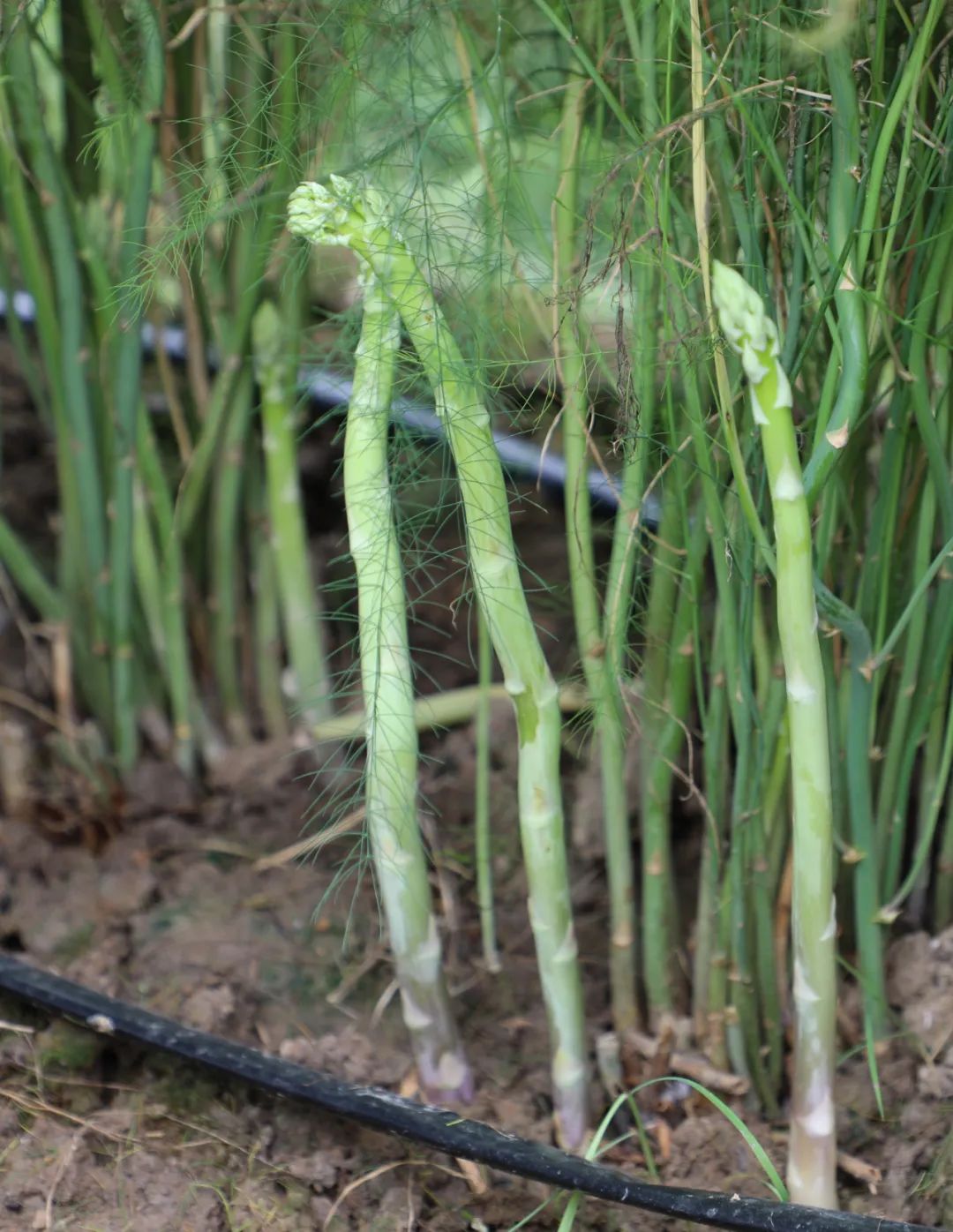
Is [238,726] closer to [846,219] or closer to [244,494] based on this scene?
[244,494]

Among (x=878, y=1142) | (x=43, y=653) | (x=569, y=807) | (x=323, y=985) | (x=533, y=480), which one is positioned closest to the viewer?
(x=878, y=1142)

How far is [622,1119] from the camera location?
79cm

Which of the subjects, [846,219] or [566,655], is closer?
[846,219]

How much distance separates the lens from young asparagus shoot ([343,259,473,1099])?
643 millimetres

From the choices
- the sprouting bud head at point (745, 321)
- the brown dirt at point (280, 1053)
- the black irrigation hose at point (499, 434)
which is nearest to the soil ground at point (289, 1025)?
the brown dirt at point (280, 1053)

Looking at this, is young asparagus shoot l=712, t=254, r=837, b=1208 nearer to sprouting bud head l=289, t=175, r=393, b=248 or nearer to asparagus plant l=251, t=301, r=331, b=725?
sprouting bud head l=289, t=175, r=393, b=248

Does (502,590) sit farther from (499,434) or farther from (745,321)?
(499,434)

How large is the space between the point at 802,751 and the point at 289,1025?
0.43 m

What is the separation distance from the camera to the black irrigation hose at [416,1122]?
62 centimetres

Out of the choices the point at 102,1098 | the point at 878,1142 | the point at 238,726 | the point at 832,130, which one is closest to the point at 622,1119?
the point at 878,1142

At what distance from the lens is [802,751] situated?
1.95 ft

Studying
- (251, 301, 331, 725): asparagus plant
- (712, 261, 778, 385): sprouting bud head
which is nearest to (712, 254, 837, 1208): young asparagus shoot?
(712, 261, 778, 385): sprouting bud head

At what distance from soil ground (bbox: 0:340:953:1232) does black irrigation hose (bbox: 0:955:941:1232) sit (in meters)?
0.03

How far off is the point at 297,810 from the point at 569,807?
0.23 metres
